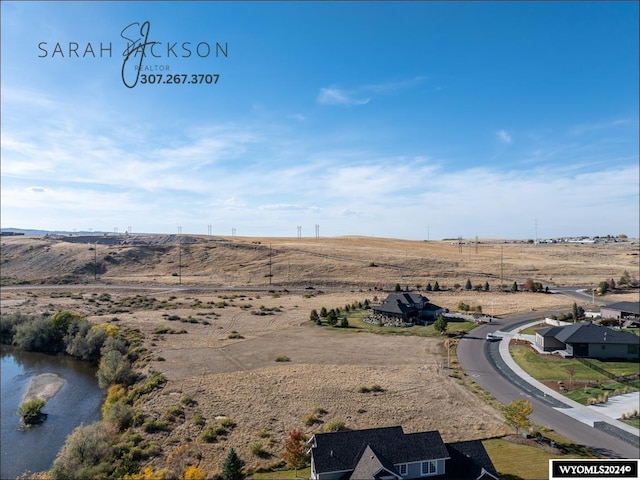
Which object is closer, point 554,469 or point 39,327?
point 554,469

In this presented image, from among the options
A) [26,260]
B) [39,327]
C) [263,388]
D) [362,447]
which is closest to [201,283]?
[39,327]

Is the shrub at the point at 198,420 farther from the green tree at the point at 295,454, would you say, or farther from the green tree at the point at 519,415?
the green tree at the point at 519,415

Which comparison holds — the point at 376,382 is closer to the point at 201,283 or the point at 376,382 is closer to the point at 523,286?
the point at 523,286

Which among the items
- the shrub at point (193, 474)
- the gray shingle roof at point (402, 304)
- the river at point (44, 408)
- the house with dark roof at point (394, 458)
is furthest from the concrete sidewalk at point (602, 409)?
the river at point (44, 408)

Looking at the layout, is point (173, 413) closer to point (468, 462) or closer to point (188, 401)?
point (188, 401)

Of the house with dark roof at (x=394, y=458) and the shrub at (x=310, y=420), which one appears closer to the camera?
the house with dark roof at (x=394, y=458)

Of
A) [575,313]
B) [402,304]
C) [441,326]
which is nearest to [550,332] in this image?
[441,326]

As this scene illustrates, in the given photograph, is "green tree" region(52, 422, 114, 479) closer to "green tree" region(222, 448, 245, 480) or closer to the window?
"green tree" region(222, 448, 245, 480)
